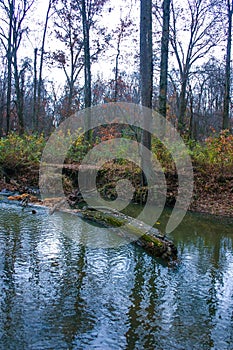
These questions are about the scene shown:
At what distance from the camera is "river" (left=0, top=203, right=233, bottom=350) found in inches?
138

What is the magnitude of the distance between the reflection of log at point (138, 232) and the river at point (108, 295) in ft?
0.74

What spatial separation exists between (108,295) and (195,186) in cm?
801

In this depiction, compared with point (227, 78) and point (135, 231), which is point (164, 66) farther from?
point (135, 231)

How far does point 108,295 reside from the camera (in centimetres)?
447

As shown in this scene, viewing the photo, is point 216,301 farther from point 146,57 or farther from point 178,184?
point 146,57

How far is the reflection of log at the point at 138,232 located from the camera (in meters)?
6.09

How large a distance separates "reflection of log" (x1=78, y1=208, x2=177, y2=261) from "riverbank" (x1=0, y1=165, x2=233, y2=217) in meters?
3.28

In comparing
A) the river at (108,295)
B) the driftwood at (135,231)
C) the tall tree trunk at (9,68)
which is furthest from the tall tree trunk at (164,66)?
the tall tree trunk at (9,68)

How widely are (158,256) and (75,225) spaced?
2599 millimetres

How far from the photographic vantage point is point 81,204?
36.1ft

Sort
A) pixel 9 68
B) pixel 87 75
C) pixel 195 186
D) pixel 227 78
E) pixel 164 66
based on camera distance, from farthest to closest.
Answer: pixel 9 68 → pixel 87 75 → pixel 227 78 → pixel 164 66 → pixel 195 186

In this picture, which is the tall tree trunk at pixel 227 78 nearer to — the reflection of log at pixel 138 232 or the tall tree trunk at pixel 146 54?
the tall tree trunk at pixel 146 54

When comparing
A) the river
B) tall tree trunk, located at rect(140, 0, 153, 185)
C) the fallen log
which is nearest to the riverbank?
tall tree trunk, located at rect(140, 0, 153, 185)

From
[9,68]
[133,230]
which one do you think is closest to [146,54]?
[133,230]
